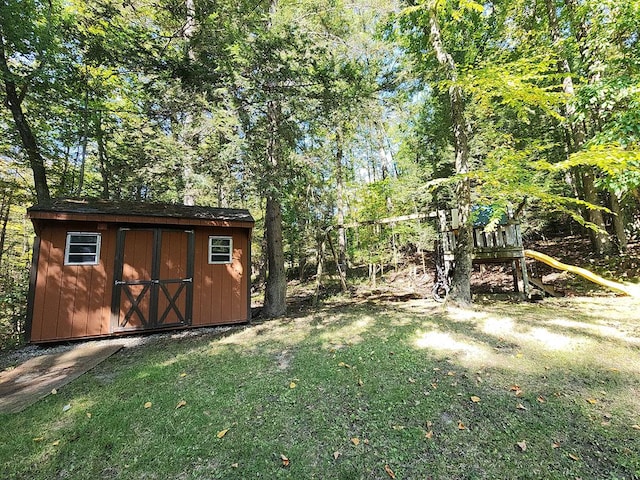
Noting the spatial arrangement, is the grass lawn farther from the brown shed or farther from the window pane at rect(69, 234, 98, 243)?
the window pane at rect(69, 234, 98, 243)

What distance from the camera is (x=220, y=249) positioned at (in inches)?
287

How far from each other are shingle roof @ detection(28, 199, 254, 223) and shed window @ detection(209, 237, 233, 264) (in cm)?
60

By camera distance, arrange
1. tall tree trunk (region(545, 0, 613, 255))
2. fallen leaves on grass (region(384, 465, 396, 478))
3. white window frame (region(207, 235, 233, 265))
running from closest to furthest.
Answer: fallen leaves on grass (region(384, 465, 396, 478)) → white window frame (region(207, 235, 233, 265)) → tall tree trunk (region(545, 0, 613, 255))

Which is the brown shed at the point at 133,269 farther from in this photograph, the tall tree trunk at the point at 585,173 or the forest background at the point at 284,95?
the tall tree trunk at the point at 585,173

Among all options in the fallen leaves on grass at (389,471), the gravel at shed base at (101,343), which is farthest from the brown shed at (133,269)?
the fallen leaves on grass at (389,471)

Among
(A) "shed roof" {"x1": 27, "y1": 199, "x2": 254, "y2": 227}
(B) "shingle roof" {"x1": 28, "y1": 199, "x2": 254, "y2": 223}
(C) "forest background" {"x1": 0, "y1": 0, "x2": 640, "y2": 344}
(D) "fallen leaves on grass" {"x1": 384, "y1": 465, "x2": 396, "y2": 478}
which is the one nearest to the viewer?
(D) "fallen leaves on grass" {"x1": 384, "y1": 465, "x2": 396, "y2": 478}

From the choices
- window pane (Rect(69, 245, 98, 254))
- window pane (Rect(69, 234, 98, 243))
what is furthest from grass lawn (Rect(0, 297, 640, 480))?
window pane (Rect(69, 234, 98, 243))

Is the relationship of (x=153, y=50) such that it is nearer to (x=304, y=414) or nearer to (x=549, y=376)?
(x=304, y=414)

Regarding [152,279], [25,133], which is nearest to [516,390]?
[152,279]

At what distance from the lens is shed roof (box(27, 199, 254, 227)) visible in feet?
18.9

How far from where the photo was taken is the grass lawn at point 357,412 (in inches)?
87.8

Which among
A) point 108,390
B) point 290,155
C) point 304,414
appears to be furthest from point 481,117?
point 108,390

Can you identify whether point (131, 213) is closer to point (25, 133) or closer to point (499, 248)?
point (25, 133)

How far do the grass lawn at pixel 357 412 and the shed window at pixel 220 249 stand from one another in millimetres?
2636
